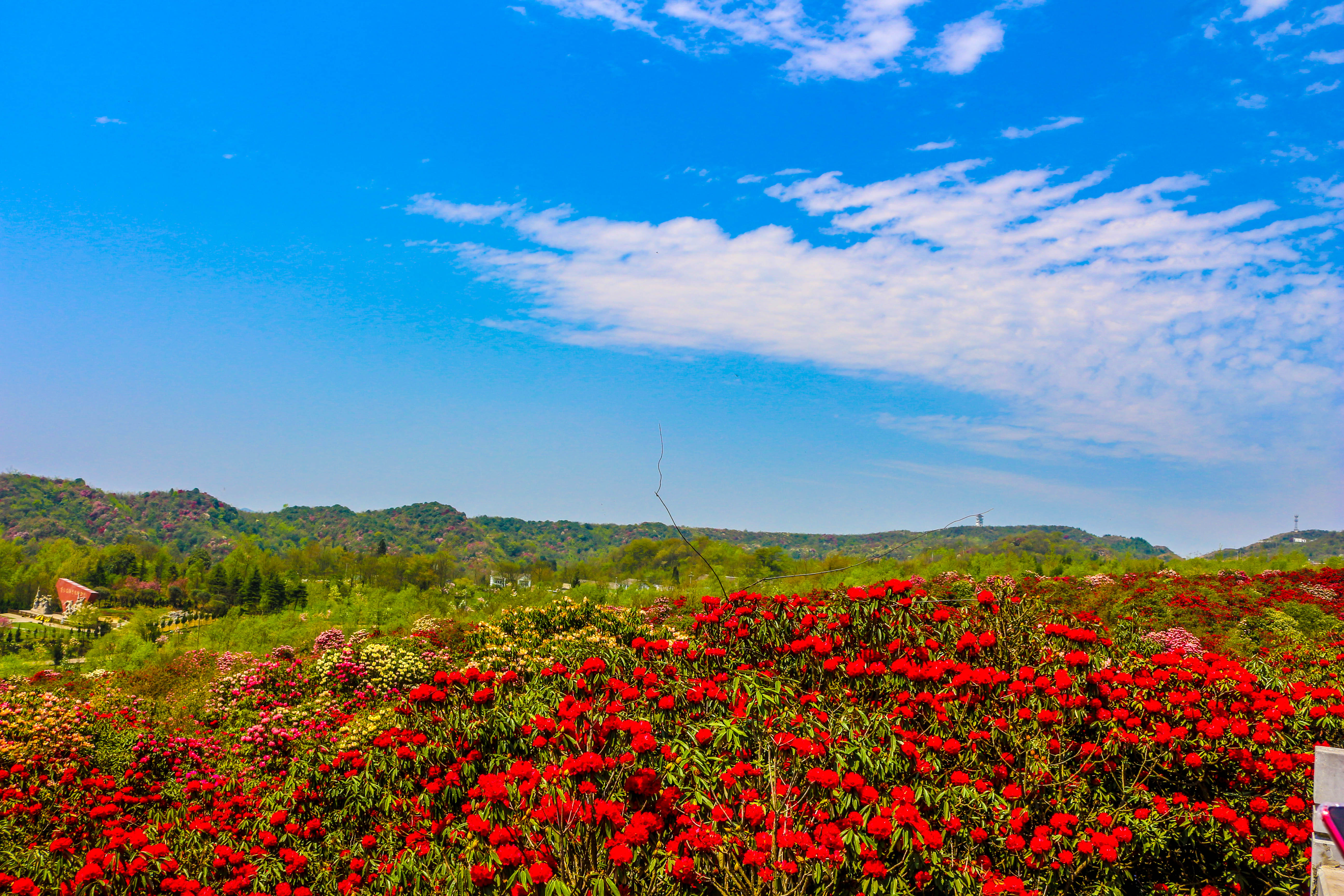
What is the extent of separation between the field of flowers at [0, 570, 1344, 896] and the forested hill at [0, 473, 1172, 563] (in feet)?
141

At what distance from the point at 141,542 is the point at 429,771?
2685 inches

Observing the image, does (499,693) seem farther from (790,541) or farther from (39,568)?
(790,541)

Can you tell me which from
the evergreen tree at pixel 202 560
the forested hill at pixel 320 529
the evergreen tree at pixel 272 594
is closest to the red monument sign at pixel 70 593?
the evergreen tree at pixel 202 560

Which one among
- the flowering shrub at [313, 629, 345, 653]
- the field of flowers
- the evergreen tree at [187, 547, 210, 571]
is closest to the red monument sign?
the evergreen tree at [187, 547, 210, 571]

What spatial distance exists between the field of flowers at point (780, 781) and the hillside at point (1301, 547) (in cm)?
2286

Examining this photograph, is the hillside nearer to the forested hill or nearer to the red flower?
the forested hill

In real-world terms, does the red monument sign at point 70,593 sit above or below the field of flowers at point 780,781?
below

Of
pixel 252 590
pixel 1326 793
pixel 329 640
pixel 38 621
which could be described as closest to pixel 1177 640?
pixel 1326 793

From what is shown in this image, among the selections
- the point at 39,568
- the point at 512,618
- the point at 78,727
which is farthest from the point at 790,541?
the point at 78,727

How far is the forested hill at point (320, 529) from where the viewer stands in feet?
199

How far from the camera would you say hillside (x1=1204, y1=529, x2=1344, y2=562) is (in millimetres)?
24406

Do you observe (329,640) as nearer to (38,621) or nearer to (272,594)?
(272,594)

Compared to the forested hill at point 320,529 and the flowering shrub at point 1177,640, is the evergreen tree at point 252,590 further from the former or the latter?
the flowering shrub at point 1177,640

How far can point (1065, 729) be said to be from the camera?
3.40 meters
